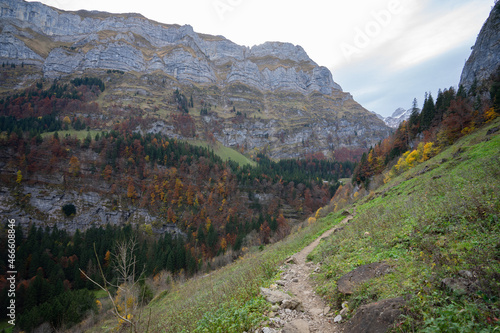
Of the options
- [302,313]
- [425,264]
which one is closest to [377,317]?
[425,264]

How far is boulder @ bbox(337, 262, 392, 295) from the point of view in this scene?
6.65 m

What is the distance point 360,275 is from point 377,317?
9.40ft

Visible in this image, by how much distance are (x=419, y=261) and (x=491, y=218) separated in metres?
3.17

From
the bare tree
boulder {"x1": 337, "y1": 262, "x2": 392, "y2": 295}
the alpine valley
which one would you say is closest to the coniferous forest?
the alpine valley

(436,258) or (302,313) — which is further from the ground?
(436,258)

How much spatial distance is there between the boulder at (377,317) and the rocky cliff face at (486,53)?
114m

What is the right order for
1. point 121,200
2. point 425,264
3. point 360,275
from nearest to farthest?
point 425,264, point 360,275, point 121,200

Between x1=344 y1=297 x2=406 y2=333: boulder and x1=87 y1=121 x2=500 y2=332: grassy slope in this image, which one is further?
x1=344 y1=297 x2=406 y2=333: boulder

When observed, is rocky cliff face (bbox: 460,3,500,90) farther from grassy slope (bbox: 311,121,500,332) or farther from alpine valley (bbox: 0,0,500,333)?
grassy slope (bbox: 311,121,500,332)

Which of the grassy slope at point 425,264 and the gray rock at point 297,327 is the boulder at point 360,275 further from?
the gray rock at point 297,327

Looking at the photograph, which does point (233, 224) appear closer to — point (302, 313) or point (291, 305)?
point (291, 305)

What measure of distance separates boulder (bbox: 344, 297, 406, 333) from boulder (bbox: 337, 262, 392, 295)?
130 centimetres

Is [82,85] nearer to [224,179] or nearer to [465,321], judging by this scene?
[224,179]

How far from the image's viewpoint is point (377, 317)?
463 centimetres
